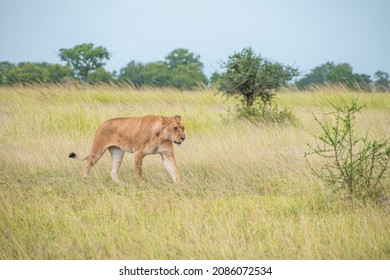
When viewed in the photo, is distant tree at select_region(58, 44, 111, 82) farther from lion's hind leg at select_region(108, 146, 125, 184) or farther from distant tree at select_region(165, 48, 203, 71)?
lion's hind leg at select_region(108, 146, 125, 184)

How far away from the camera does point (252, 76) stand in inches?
565

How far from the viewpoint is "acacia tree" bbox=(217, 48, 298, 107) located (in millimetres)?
14320

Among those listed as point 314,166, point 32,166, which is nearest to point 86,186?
point 32,166

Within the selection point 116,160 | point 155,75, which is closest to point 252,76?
point 116,160

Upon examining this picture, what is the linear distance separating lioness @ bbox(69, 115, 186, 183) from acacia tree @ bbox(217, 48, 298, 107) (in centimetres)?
568

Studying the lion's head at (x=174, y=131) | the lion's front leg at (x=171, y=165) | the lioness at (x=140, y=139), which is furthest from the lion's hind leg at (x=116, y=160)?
the lion's head at (x=174, y=131)

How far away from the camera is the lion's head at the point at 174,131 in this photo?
27.5 ft

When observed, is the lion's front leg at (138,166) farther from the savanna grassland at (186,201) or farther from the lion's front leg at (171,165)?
the lion's front leg at (171,165)

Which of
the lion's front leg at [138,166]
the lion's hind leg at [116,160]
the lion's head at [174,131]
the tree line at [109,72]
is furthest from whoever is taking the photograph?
the tree line at [109,72]

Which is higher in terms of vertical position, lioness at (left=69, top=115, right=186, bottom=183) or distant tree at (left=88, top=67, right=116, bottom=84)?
distant tree at (left=88, top=67, right=116, bottom=84)

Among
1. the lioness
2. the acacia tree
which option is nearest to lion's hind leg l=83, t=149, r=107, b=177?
the lioness

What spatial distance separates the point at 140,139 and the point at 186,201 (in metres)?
1.61

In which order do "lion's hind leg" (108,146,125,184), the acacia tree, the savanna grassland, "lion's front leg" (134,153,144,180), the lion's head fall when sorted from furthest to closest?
the acacia tree → "lion's hind leg" (108,146,125,184) → "lion's front leg" (134,153,144,180) → the lion's head → the savanna grassland
